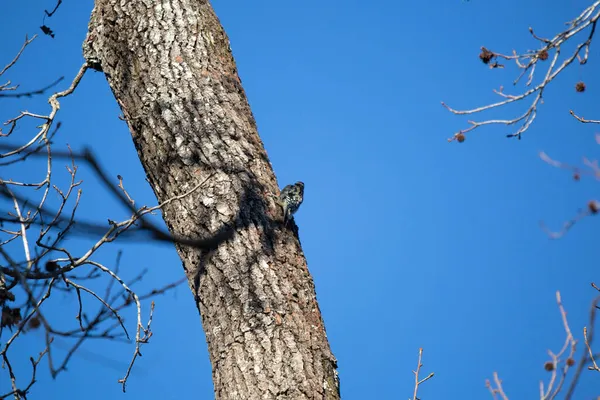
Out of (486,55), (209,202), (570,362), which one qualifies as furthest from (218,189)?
(570,362)

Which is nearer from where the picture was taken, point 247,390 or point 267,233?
point 247,390

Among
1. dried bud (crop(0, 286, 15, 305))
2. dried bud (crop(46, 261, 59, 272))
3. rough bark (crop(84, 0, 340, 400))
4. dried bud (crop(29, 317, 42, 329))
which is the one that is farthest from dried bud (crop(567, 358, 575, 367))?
dried bud (crop(0, 286, 15, 305))

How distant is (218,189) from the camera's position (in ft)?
10.3

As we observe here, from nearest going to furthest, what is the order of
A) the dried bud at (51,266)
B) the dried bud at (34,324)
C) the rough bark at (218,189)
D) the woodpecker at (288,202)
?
the dried bud at (34,324), the dried bud at (51,266), the rough bark at (218,189), the woodpecker at (288,202)

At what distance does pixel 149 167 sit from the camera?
3314 mm

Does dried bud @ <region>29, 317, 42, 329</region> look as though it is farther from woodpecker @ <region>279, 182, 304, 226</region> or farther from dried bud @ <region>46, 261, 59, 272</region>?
woodpecker @ <region>279, 182, 304, 226</region>

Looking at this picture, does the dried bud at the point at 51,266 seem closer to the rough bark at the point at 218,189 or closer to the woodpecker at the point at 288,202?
the rough bark at the point at 218,189

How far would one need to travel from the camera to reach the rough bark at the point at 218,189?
278 cm

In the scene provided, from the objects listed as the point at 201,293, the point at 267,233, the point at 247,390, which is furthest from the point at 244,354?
the point at 267,233

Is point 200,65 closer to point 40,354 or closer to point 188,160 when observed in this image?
point 188,160

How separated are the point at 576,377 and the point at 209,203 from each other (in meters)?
2.15

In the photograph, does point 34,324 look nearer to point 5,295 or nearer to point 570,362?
point 5,295

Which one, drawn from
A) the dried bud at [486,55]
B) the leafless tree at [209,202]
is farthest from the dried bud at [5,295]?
the dried bud at [486,55]

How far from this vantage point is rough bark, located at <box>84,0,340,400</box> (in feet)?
9.12
